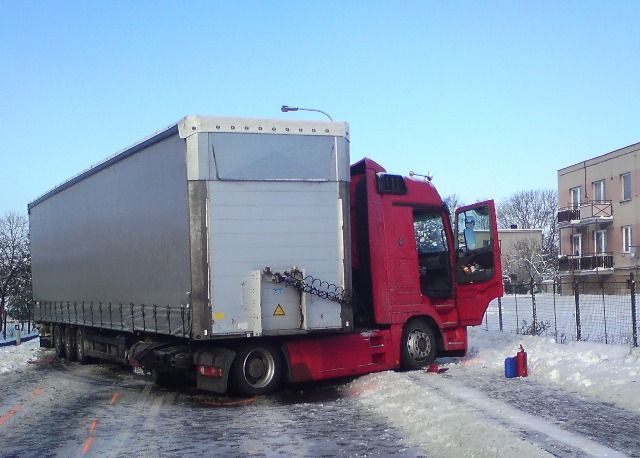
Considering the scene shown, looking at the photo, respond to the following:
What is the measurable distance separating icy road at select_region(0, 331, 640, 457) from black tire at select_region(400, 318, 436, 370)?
19.7 inches

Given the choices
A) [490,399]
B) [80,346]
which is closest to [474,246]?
[490,399]

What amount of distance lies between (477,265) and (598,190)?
35388 millimetres

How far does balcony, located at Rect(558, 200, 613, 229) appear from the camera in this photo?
44.6 m

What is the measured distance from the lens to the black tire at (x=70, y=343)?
60.1 ft

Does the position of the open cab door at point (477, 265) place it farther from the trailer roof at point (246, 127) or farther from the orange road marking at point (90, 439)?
the orange road marking at point (90, 439)

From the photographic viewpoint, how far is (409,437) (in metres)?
7.84

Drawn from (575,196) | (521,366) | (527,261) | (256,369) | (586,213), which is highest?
(575,196)

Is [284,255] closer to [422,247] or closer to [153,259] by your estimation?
[153,259]

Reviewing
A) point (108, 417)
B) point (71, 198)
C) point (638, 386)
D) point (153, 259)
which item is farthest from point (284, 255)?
point (71, 198)

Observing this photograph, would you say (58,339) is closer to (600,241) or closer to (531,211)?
(600,241)

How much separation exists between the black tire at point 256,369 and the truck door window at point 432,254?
3.36 m

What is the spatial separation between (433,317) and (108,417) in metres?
5.93

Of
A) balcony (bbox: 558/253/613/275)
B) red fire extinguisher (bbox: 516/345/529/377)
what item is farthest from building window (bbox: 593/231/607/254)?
red fire extinguisher (bbox: 516/345/529/377)

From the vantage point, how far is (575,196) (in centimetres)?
4828
